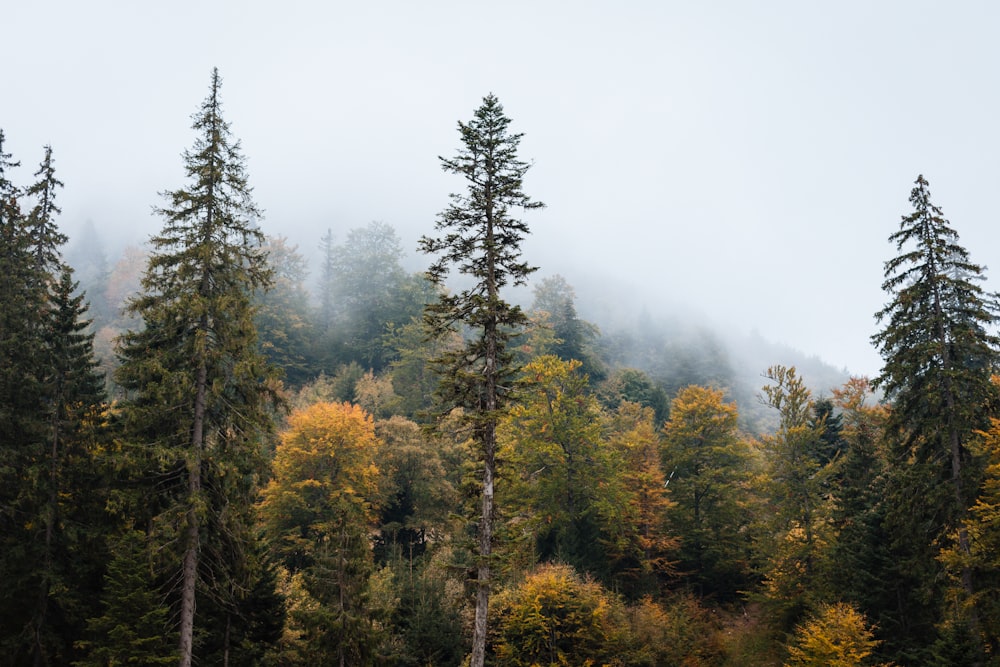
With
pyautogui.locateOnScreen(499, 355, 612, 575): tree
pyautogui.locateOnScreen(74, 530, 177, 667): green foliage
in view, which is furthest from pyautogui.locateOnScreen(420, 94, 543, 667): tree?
pyautogui.locateOnScreen(499, 355, 612, 575): tree

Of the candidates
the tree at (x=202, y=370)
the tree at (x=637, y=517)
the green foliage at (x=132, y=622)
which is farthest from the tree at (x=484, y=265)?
the tree at (x=637, y=517)

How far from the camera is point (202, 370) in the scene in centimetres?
1711

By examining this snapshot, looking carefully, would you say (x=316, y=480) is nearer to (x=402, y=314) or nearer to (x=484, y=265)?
(x=484, y=265)

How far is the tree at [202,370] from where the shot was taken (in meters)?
16.3

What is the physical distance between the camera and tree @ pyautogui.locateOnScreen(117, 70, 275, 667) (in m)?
16.3

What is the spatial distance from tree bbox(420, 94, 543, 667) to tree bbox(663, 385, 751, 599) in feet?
77.4

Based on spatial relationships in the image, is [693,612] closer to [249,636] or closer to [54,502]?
[249,636]

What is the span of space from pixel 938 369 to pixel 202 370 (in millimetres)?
25924

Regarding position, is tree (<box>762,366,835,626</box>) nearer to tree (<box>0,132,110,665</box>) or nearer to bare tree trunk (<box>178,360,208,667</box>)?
bare tree trunk (<box>178,360,208,667</box>)

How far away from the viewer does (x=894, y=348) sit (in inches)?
929

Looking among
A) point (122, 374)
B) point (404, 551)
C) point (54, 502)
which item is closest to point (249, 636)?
point (54, 502)

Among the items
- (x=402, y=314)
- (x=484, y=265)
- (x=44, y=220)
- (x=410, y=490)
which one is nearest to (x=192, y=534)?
(x=484, y=265)

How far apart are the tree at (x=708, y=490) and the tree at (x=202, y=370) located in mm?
27270

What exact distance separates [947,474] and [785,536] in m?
9.98
